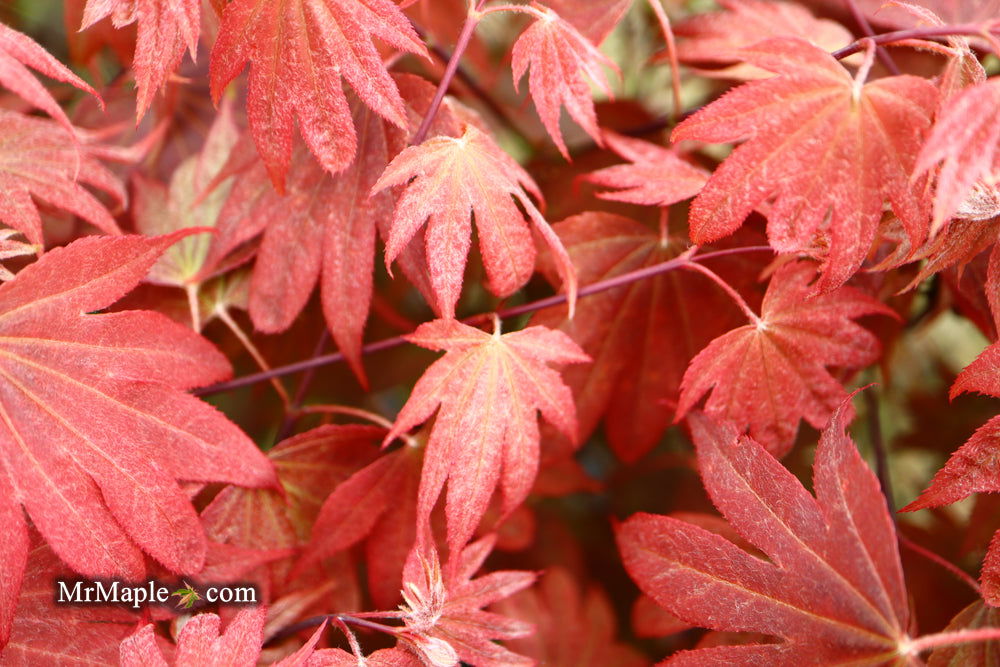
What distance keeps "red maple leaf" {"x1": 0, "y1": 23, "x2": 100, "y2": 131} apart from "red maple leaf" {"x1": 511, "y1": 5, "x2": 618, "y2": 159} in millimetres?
362

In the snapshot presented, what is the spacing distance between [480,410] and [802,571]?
0.31 metres

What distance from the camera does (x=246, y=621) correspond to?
0.60m

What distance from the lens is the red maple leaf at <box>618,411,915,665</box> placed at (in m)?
0.62

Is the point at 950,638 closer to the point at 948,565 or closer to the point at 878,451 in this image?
the point at 948,565

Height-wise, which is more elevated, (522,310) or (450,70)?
(450,70)

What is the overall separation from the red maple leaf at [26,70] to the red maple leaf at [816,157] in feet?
1.57

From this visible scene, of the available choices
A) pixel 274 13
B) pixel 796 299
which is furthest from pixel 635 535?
pixel 274 13

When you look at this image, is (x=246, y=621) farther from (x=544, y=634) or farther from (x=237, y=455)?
(x=544, y=634)

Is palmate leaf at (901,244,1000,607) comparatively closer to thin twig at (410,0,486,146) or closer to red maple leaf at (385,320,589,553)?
red maple leaf at (385,320,589,553)

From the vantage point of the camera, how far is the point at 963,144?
49 cm

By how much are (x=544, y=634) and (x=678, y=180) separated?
2.30ft

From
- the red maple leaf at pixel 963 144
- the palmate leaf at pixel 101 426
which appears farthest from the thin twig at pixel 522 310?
the red maple leaf at pixel 963 144

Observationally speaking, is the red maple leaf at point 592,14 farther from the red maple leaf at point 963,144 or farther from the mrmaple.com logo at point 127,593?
the mrmaple.com logo at point 127,593

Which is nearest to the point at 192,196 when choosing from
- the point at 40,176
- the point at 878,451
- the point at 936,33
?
the point at 40,176
